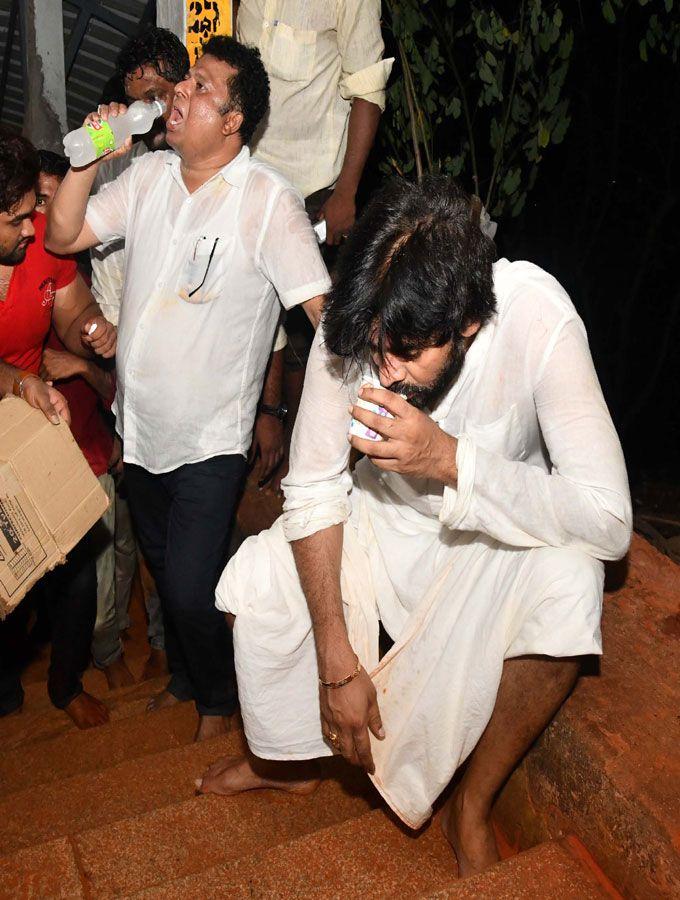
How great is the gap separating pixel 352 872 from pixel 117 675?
5.89 feet

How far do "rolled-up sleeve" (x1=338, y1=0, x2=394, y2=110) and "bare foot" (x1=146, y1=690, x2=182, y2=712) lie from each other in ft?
7.18

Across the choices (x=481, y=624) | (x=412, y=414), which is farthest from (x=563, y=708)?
(x=412, y=414)

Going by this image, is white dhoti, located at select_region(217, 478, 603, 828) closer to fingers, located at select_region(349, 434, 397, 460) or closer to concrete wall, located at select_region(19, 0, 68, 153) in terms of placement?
fingers, located at select_region(349, 434, 397, 460)

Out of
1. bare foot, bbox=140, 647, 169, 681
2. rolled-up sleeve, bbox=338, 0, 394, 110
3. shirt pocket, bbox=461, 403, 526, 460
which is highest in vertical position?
rolled-up sleeve, bbox=338, 0, 394, 110

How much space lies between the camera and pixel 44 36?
4082 millimetres

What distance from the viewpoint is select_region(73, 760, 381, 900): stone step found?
207 cm

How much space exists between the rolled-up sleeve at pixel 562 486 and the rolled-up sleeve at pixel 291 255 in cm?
81

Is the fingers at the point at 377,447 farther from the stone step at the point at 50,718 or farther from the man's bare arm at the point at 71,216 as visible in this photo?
the stone step at the point at 50,718

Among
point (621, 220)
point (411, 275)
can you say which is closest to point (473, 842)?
point (411, 275)

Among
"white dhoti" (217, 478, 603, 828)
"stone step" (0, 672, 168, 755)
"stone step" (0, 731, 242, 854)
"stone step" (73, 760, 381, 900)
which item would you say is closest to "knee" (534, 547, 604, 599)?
"white dhoti" (217, 478, 603, 828)

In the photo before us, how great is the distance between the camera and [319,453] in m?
2.11

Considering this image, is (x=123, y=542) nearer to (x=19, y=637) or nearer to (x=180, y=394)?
(x=19, y=637)

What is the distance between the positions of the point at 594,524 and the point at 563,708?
0.49 meters

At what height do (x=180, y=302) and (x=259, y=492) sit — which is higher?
(x=180, y=302)
